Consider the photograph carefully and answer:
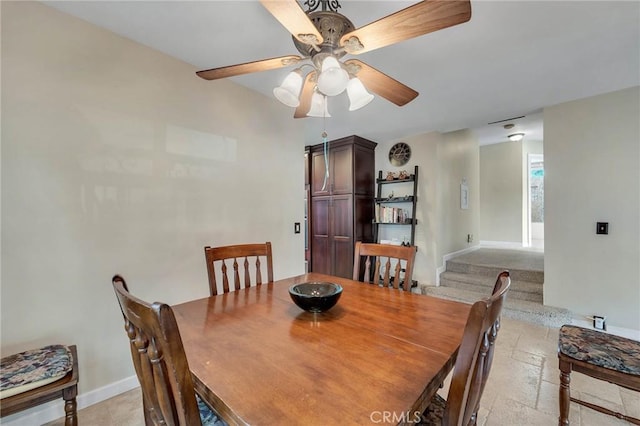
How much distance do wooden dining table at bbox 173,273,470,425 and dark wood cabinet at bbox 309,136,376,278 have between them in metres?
2.79

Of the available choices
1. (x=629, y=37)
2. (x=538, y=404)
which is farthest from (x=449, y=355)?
(x=629, y=37)

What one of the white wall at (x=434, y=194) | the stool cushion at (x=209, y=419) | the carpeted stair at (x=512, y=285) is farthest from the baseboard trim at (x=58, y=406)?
the white wall at (x=434, y=194)

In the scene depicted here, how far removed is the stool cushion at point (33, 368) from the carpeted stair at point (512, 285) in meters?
3.73

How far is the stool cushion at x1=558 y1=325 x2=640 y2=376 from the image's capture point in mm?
1248

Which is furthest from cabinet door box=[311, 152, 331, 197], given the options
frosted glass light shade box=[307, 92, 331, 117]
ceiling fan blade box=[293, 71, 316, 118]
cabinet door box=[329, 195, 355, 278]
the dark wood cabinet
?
frosted glass light shade box=[307, 92, 331, 117]

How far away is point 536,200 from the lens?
213 inches

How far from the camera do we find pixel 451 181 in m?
4.27

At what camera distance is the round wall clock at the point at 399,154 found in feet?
13.5

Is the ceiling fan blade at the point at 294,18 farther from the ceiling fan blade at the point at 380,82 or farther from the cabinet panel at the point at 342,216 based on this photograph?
the cabinet panel at the point at 342,216

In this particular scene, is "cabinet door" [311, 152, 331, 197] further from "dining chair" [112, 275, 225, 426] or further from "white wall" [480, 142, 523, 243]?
"dining chair" [112, 275, 225, 426]

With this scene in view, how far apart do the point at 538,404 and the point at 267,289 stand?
6.19ft

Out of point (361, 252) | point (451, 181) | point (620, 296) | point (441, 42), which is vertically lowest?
point (620, 296)

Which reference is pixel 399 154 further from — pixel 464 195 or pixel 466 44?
pixel 466 44

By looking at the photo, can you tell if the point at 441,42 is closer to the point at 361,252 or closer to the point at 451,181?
the point at 361,252
